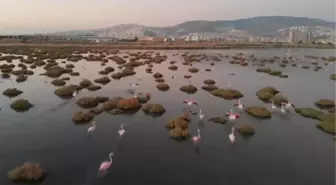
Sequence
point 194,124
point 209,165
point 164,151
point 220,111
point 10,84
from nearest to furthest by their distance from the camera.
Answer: point 209,165
point 164,151
point 194,124
point 220,111
point 10,84

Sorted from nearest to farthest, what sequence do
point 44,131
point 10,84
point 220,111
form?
point 44,131 → point 220,111 → point 10,84

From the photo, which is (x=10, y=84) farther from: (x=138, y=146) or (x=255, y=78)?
(x=255, y=78)

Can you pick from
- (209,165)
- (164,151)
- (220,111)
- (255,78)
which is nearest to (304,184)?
(209,165)

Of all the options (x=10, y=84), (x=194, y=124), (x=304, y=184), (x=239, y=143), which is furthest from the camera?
(x=10, y=84)

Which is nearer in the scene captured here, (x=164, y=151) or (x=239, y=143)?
(x=164, y=151)

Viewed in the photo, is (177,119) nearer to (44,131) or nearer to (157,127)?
(157,127)

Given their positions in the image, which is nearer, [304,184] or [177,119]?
[304,184]

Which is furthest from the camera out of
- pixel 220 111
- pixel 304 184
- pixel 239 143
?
pixel 220 111

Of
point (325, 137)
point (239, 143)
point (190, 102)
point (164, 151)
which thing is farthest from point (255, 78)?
point (164, 151)

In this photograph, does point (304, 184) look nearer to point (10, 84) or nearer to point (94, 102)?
point (94, 102)
